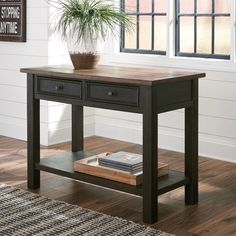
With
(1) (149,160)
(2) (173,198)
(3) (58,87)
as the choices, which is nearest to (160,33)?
(3) (58,87)

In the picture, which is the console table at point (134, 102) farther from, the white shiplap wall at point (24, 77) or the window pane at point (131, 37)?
the window pane at point (131, 37)

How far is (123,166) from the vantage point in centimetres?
338

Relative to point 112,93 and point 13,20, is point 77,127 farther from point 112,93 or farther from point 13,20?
point 13,20

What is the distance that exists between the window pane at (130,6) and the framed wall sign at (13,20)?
3.10ft

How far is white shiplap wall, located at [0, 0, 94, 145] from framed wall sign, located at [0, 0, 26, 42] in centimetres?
5

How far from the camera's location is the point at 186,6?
4.75 meters

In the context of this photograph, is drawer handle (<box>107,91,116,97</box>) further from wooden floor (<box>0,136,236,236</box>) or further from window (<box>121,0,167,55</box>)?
window (<box>121,0,167,55</box>)

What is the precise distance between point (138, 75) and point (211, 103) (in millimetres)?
1500

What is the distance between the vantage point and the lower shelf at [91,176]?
326 cm

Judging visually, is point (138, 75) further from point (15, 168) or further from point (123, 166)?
point (15, 168)

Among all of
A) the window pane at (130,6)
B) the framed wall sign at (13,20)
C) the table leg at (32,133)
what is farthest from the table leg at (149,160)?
the framed wall sign at (13,20)

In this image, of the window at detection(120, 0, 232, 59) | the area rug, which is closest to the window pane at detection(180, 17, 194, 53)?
the window at detection(120, 0, 232, 59)

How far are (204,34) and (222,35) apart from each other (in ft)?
0.58

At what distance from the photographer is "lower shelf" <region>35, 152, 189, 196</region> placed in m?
3.26
